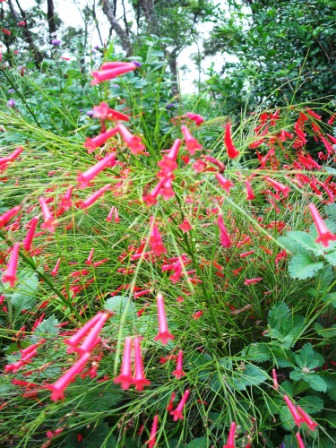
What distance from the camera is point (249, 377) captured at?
4.60 feet

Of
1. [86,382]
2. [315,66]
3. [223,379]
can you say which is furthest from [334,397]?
[315,66]

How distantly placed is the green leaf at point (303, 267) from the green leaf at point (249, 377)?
34 cm

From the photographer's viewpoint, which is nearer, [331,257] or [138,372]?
[138,372]

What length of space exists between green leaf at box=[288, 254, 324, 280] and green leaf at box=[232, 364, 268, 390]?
0.34 metres

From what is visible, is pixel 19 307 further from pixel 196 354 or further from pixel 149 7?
pixel 149 7

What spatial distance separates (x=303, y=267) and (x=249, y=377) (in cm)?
42

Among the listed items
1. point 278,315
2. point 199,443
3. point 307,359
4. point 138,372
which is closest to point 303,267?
point 278,315

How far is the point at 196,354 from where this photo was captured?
1.53m

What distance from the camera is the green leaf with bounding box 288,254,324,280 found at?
4.61 feet

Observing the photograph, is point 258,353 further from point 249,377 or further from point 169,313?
point 169,313

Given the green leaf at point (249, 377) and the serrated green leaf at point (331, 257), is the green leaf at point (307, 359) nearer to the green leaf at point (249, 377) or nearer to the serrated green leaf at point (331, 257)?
the green leaf at point (249, 377)

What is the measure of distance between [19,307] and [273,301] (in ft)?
3.45

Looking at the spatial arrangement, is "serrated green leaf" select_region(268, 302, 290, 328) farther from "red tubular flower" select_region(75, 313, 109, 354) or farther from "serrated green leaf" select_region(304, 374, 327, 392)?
"red tubular flower" select_region(75, 313, 109, 354)

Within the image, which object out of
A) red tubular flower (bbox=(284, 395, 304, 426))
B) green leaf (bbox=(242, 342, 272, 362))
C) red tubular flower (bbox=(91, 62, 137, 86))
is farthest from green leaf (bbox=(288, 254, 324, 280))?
red tubular flower (bbox=(91, 62, 137, 86))
